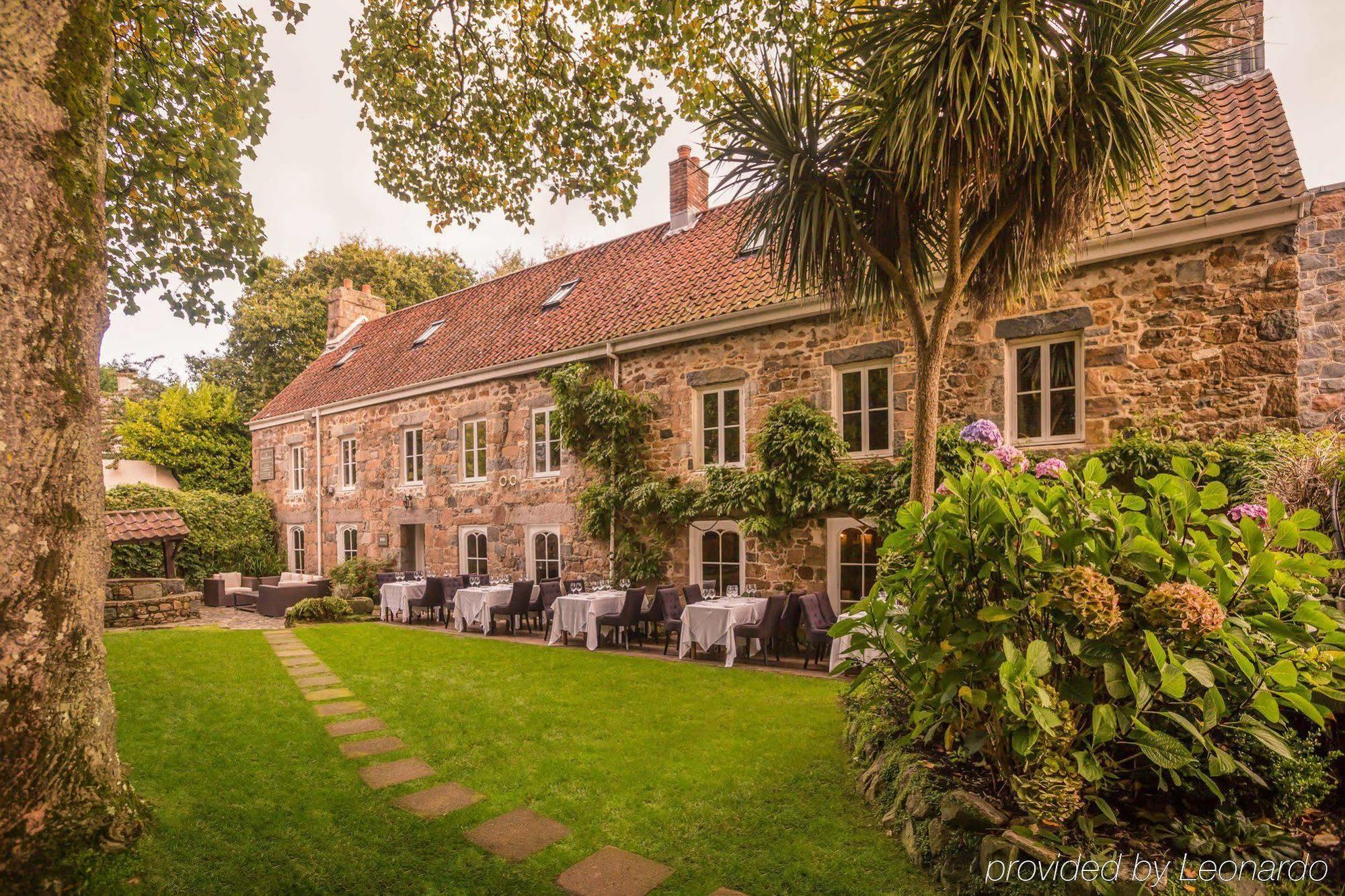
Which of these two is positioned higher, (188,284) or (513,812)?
(188,284)

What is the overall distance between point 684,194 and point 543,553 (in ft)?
25.7

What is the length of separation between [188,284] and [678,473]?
266 inches

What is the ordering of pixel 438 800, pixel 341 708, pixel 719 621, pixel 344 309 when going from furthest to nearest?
pixel 344 309, pixel 719 621, pixel 341 708, pixel 438 800

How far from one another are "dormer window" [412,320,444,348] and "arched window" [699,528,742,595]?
33.8 ft

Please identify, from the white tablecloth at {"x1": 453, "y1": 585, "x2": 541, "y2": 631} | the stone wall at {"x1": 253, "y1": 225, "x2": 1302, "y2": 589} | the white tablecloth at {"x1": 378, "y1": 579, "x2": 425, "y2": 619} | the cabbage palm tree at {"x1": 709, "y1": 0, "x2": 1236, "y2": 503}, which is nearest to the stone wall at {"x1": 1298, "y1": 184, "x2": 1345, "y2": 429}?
the stone wall at {"x1": 253, "y1": 225, "x2": 1302, "y2": 589}

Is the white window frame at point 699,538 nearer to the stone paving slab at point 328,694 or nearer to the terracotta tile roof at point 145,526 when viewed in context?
the stone paving slab at point 328,694

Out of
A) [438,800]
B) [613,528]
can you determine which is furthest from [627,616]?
[438,800]

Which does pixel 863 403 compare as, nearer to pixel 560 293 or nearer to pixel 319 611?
pixel 560 293

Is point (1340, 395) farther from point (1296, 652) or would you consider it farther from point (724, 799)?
point (724, 799)

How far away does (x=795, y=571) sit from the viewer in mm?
9336

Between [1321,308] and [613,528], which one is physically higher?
[1321,308]

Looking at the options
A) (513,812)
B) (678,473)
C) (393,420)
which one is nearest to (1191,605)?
(513,812)

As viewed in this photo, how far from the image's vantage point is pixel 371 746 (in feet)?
17.0

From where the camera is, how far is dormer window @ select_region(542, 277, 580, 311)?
14.3 metres
